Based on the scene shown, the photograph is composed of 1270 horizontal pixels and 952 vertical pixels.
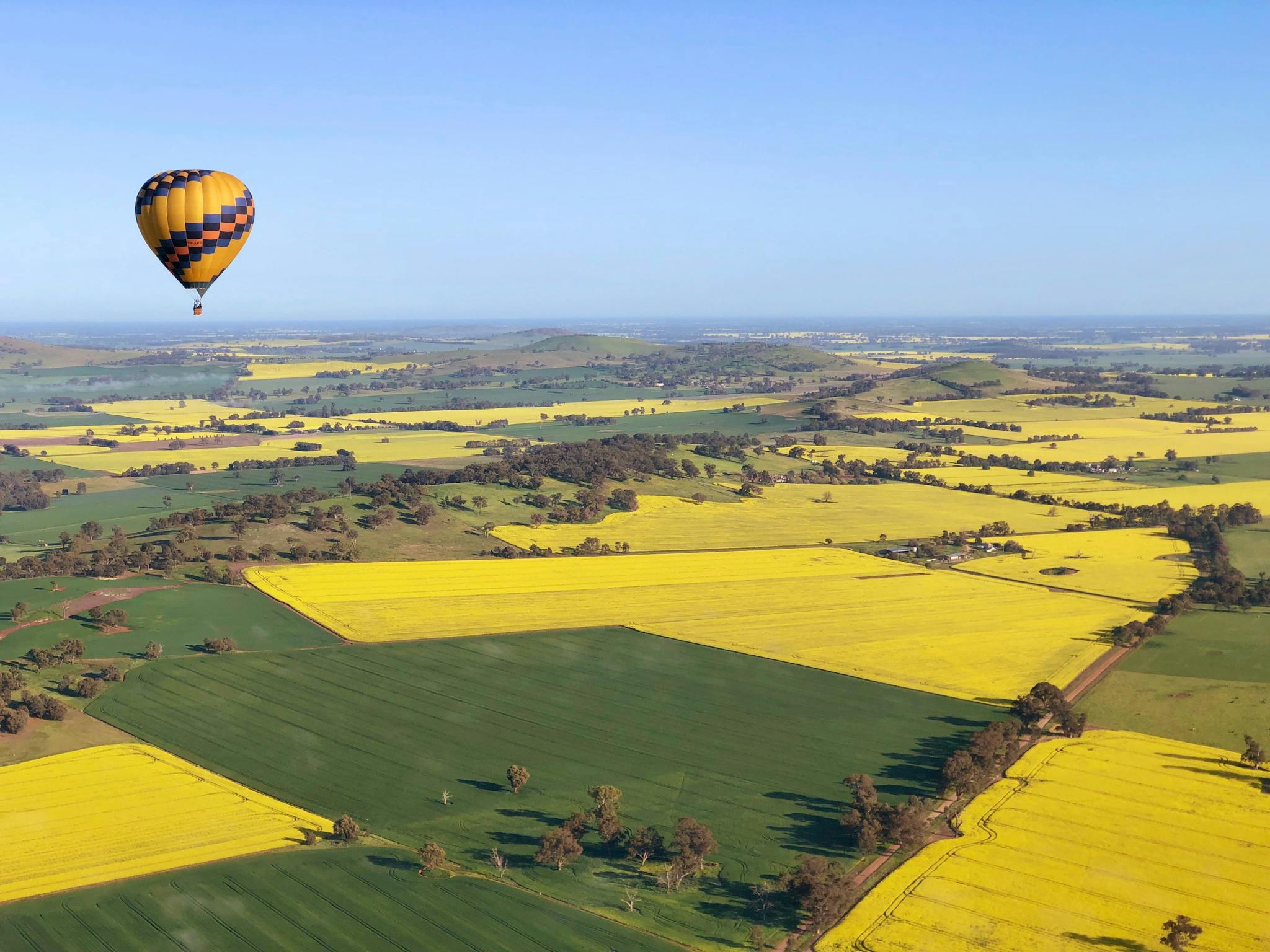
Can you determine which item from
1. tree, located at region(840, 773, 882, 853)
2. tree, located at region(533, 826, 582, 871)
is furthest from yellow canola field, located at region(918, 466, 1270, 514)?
tree, located at region(533, 826, 582, 871)

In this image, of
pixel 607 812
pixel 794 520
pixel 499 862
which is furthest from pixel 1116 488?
pixel 499 862

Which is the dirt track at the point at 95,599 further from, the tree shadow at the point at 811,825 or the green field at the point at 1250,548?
the green field at the point at 1250,548

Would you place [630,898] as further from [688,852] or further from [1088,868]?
[1088,868]

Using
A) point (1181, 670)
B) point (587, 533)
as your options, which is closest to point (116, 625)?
point (587, 533)

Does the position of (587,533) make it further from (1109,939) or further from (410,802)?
(1109,939)

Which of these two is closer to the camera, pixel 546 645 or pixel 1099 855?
pixel 1099 855

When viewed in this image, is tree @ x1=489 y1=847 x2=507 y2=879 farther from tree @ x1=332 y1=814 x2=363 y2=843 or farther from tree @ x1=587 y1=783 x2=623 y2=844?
tree @ x1=332 y1=814 x2=363 y2=843
